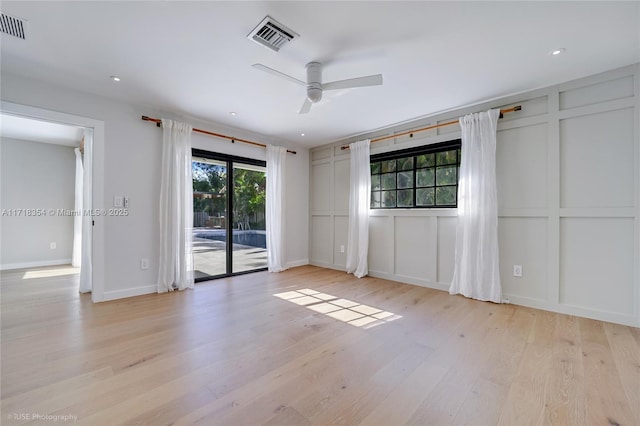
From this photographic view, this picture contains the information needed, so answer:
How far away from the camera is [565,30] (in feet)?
6.67

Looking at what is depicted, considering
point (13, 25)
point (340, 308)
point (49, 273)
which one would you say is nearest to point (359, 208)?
point (340, 308)

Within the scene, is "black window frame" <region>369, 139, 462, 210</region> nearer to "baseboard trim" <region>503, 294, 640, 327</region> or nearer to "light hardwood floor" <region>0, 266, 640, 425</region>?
"baseboard trim" <region>503, 294, 640, 327</region>

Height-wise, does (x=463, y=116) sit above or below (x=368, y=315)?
above

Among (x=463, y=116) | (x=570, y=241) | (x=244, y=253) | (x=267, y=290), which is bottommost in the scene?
(x=267, y=290)

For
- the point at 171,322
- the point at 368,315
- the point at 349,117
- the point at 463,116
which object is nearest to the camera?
the point at 171,322

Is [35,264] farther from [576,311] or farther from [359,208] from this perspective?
[576,311]

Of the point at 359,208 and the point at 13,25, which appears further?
the point at 359,208

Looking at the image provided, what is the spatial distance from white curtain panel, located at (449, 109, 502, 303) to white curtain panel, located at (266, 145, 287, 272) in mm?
3007

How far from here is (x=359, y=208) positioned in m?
4.59

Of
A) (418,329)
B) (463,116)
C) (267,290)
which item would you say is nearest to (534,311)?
(418,329)

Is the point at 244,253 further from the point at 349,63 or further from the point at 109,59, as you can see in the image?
the point at 349,63

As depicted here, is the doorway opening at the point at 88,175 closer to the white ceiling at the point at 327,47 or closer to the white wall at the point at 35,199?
the white ceiling at the point at 327,47

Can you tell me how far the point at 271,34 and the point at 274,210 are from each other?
326 cm

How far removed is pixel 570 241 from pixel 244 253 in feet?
15.3
